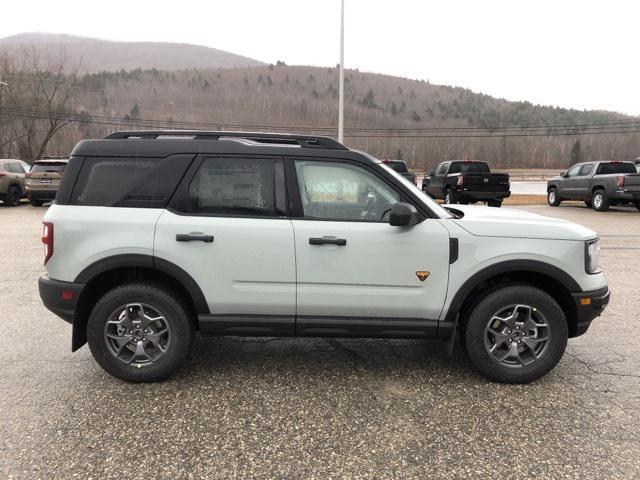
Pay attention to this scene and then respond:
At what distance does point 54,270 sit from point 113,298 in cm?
50

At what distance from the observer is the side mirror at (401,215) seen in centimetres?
339

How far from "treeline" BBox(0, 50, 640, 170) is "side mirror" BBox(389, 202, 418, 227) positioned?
78.3m

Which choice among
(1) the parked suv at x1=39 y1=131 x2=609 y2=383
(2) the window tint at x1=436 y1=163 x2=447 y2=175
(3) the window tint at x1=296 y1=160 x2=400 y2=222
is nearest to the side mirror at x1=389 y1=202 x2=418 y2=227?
(1) the parked suv at x1=39 y1=131 x2=609 y2=383

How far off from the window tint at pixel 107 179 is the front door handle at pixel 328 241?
1.35 m

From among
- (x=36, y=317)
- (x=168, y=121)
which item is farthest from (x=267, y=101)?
(x=36, y=317)

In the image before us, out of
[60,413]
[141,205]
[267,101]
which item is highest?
[267,101]

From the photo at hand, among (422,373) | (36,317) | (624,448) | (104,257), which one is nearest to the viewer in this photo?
(624,448)

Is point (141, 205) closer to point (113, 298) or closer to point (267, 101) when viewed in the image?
point (113, 298)

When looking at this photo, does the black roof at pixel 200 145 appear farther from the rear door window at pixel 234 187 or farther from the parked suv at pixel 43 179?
the parked suv at pixel 43 179

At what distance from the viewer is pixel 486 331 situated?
3.62 m

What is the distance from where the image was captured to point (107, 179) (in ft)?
11.8

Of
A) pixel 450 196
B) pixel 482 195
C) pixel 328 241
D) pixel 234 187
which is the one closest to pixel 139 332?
pixel 234 187

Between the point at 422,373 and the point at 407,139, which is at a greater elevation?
the point at 407,139

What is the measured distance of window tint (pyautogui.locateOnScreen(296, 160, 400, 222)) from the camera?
362cm
